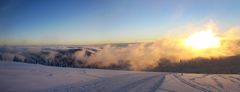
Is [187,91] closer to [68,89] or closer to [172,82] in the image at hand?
[172,82]

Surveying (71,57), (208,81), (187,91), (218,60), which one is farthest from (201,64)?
(71,57)

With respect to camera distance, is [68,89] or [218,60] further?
[218,60]

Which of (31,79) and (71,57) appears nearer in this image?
(31,79)

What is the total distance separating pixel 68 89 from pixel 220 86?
50.6 ft

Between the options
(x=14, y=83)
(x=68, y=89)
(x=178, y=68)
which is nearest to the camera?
(x=68, y=89)

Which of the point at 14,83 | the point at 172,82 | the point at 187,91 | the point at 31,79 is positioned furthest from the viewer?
the point at 31,79

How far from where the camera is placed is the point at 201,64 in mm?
92562

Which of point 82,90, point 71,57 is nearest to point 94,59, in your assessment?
point 71,57

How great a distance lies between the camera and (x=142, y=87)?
29.3 m

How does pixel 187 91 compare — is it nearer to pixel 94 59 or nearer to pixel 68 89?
pixel 68 89

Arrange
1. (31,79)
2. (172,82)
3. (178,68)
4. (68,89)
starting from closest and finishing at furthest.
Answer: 1. (68,89)
2. (172,82)
3. (31,79)
4. (178,68)

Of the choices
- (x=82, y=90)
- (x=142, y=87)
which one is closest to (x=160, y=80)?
(x=142, y=87)

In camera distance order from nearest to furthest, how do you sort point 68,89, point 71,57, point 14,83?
point 68,89 < point 14,83 < point 71,57

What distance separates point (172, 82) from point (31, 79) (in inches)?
702
